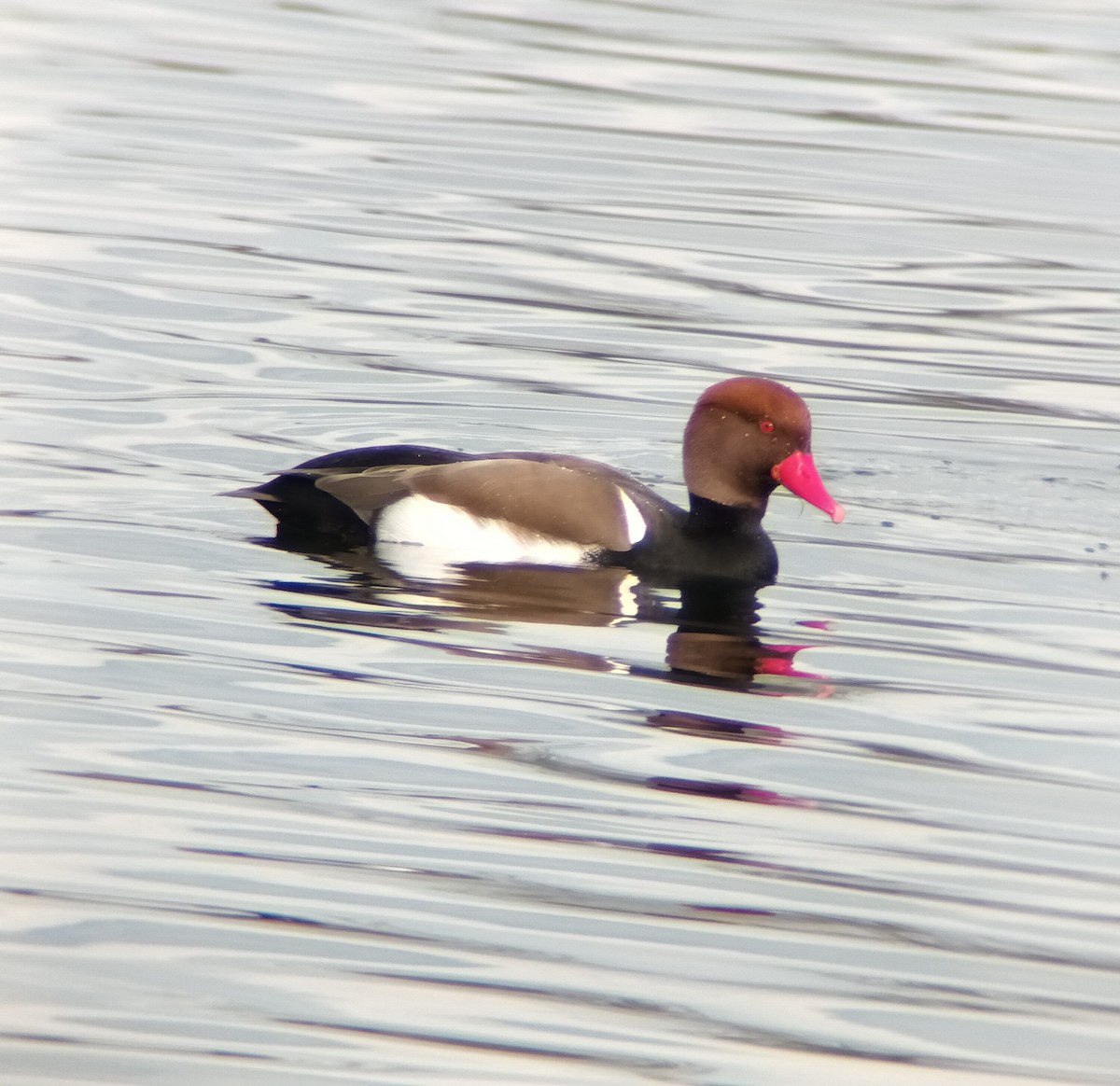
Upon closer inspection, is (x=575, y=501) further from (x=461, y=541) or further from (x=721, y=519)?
(x=721, y=519)

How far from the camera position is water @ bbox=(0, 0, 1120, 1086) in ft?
13.9

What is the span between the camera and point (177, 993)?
4.16 metres

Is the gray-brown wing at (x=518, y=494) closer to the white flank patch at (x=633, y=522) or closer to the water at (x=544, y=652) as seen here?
the white flank patch at (x=633, y=522)

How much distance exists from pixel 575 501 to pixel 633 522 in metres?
0.22

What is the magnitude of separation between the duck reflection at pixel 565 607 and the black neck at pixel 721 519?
0.27m

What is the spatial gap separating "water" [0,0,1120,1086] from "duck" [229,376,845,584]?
238 millimetres

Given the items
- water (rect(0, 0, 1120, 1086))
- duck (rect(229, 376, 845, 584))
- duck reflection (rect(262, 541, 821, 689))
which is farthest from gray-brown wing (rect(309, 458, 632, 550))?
water (rect(0, 0, 1120, 1086))

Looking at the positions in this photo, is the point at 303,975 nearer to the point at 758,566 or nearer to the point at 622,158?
the point at 758,566

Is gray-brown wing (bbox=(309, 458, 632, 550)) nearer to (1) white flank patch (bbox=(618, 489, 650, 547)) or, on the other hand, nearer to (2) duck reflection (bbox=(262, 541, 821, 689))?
(1) white flank patch (bbox=(618, 489, 650, 547))

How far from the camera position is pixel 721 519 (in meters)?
7.87

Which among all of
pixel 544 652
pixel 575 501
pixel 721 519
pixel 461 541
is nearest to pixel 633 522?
pixel 575 501

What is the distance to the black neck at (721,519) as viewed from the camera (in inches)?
308

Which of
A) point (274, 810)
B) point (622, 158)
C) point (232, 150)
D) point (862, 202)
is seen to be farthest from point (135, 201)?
point (274, 810)

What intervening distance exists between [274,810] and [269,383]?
5.46m
